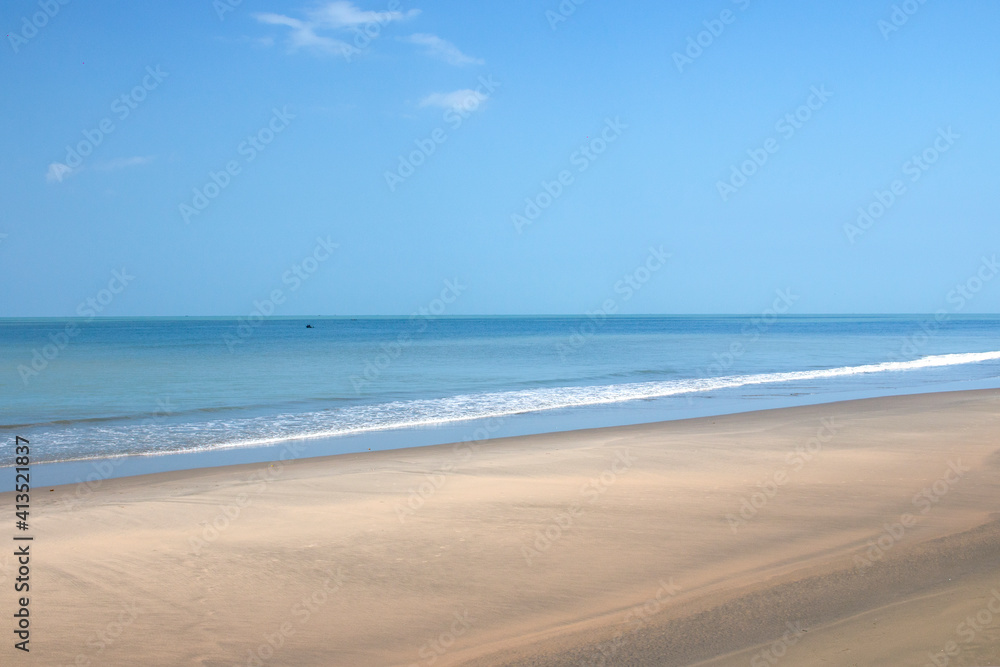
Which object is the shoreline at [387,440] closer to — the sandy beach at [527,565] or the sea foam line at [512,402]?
the sea foam line at [512,402]

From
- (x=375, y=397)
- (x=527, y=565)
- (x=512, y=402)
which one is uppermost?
(x=375, y=397)

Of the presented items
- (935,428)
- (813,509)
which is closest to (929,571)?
(813,509)

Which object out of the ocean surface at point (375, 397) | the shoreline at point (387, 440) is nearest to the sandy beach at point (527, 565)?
→ the shoreline at point (387, 440)

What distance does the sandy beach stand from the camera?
418 centimetres

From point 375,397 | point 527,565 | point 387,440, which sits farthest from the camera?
point 375,397

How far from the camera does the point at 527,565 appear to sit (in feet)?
18.1

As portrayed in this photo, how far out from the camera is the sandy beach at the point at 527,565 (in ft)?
13.7

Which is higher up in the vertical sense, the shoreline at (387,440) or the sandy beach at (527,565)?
the shoreline at (387,440)

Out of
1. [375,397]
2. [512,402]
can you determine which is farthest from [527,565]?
[375,397]

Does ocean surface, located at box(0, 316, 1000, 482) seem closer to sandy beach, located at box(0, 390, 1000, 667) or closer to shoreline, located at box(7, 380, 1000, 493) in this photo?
shoreline, located at box(7, 380, 1000, 493)

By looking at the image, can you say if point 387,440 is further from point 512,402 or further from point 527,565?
point 527,565

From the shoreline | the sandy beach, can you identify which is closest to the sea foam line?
the shoreline

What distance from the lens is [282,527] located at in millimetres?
6684

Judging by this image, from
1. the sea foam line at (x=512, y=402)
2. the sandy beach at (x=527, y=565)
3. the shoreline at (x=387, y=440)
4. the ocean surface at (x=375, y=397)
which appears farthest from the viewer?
the sea foam line at (x=512, y=402)
